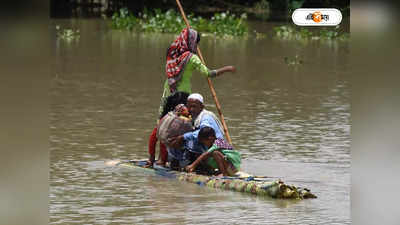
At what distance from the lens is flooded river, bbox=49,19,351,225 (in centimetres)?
577

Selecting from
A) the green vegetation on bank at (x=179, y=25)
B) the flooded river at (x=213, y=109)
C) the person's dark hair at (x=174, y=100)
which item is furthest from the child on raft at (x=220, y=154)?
the green vegetation on bank at (x=179, y=25)

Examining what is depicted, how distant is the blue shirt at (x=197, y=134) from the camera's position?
670cm

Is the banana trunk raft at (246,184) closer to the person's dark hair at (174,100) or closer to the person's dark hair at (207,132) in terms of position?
the person's dark hair at (207,132)

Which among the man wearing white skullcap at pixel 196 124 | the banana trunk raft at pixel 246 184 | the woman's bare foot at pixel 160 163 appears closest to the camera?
the banana trunk raft at pixel 246 184

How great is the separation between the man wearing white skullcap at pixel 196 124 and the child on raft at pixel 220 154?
0.05 metres

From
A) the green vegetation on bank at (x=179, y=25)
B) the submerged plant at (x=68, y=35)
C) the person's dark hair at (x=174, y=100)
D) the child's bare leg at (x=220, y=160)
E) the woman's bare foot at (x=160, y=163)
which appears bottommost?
the woman's bare foot at (x=160, y=163)

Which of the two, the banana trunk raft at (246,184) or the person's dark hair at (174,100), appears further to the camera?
the person's dark hair at (174,100)

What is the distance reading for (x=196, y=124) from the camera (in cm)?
682

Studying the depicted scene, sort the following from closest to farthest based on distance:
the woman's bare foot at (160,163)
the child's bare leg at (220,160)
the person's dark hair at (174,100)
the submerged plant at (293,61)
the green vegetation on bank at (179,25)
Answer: the child's bare leg at (220,160)
the person's dark hair at (174,100)
the woman's bare foot at (160,163)
the submerged plant at (293,61)
the green vegetation on bank at (179,25)

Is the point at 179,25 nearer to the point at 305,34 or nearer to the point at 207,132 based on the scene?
the point at 305,34

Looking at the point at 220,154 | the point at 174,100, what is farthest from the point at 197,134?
the point at 174,100

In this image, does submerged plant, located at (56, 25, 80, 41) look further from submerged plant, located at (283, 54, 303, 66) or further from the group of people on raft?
the group of people on raft

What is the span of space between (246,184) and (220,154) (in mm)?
406

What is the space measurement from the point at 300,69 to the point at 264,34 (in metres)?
8.20
